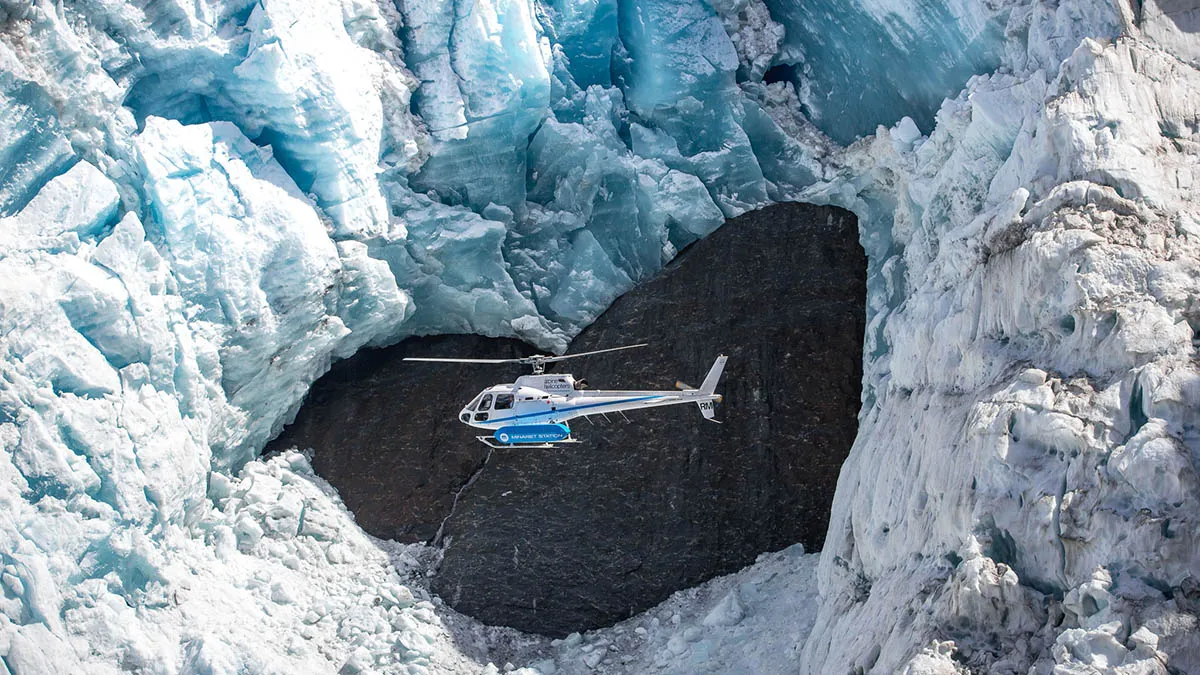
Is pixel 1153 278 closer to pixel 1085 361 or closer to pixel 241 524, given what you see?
pixel 1085 361

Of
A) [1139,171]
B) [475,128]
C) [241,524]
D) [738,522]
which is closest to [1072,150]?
[1139,171]

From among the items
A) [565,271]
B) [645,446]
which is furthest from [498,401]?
[565,271]

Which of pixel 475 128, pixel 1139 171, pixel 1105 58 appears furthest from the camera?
pixel 475 128

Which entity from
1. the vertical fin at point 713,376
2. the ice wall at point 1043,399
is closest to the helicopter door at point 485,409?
the vertical fin at point 713,376

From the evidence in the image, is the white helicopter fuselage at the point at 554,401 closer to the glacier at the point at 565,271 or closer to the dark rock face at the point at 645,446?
the dark rock face at the point at 645,446

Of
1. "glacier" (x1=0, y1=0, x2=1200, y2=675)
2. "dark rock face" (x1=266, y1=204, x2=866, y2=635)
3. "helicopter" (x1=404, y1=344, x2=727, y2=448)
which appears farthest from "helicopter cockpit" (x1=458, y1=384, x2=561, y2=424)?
"glacier" (x1=0, y1=0, x2=1200, y2=675)

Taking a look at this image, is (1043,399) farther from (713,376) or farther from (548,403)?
(548,403)
